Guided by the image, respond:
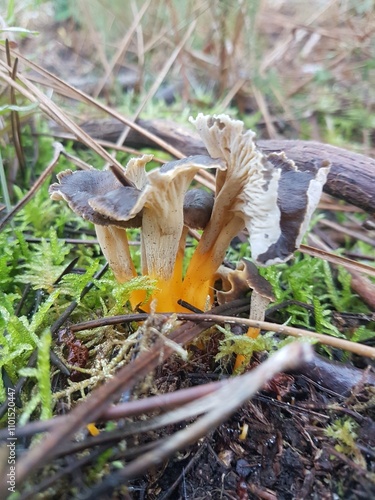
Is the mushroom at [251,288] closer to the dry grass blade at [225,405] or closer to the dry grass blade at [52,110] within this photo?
the dry grass blade at [225,405]

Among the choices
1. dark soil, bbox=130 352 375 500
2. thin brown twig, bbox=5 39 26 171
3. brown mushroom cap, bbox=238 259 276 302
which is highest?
thin brown twig, bbox=5 39 26 171

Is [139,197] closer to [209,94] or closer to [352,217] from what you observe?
[352,217]

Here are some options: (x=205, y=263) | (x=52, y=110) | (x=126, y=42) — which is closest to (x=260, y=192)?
(x=205, y=263)

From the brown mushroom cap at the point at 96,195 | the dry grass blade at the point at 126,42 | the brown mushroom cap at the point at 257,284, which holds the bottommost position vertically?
the brown mushroom cap at the point at 257,284

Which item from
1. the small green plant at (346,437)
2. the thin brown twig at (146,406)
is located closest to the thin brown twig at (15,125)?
the thin brown twig at (146,406)

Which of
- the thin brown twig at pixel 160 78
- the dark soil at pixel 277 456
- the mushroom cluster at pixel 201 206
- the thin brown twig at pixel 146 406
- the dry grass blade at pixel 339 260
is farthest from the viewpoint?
the thin brown twig at pixel 160 78

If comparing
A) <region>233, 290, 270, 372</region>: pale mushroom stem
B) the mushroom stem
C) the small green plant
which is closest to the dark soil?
the small green plant

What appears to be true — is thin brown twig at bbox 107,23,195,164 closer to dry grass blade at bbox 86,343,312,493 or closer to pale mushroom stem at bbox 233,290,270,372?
pale mushroom stem at bbox 233,290,270,372

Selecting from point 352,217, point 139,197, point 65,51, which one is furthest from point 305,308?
point 65,51

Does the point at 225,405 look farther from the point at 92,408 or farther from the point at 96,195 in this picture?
the point at 96,195
